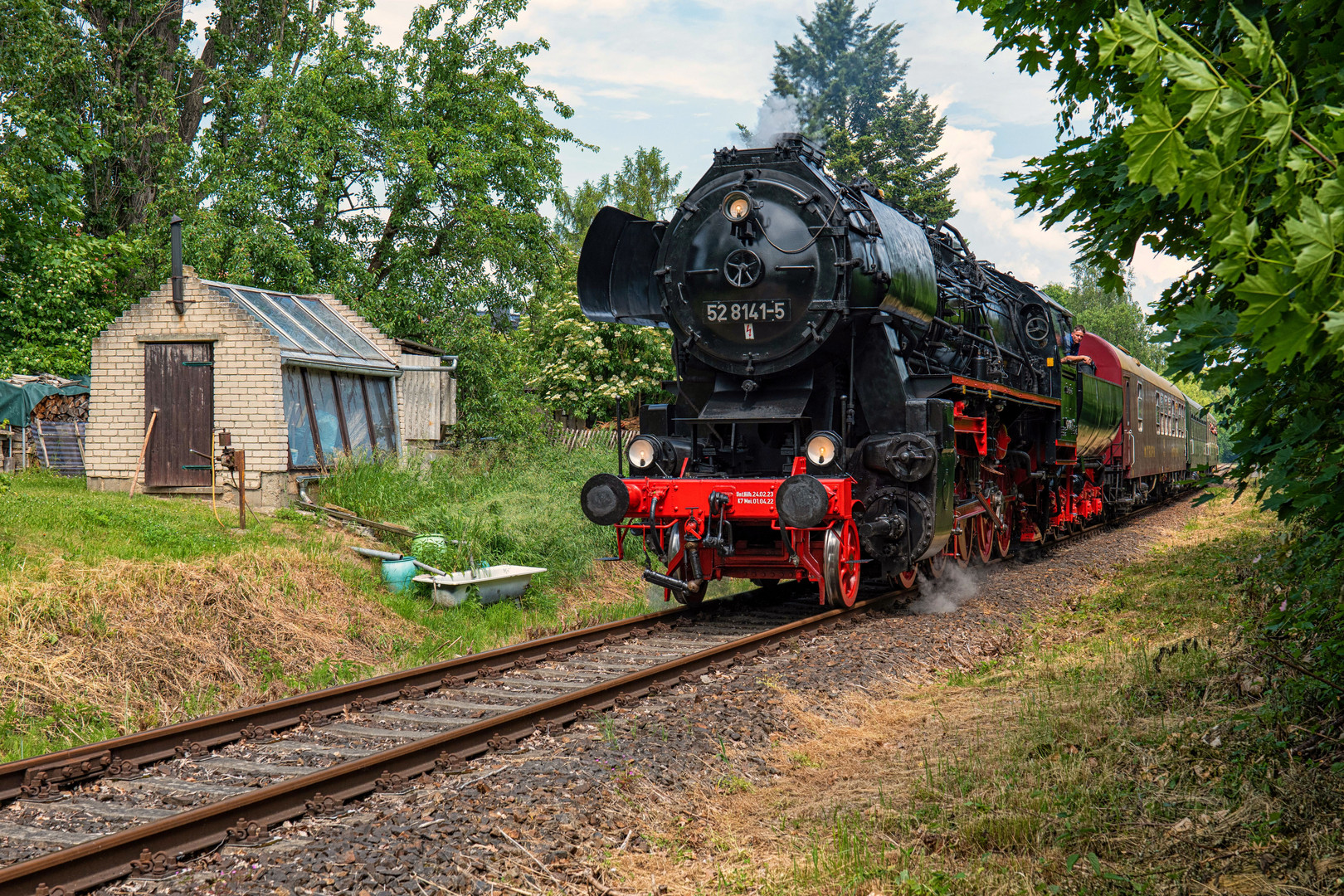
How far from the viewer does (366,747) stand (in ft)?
17.7

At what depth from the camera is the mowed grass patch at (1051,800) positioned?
3.53 meters

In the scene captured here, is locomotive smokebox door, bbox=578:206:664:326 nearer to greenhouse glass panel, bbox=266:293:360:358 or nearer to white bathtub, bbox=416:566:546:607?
white bathtub, bbox=416:566:546:607

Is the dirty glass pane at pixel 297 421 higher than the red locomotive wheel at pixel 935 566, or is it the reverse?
the dirty glass pane at pixel 297 421

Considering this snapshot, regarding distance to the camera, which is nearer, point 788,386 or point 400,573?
point 788,386

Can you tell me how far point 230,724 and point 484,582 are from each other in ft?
14.1

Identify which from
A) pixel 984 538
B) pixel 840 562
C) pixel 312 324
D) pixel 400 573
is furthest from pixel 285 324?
pixel 984 538

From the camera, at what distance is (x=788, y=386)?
895 centimetres

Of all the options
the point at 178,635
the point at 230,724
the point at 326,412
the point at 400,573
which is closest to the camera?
the point at 230,724

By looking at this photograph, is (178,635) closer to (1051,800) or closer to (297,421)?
(297,421)

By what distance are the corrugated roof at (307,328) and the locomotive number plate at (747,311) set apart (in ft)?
21.9

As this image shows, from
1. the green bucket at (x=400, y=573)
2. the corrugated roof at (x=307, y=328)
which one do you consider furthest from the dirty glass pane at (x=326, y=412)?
the green bucket at (x=400, y=573)

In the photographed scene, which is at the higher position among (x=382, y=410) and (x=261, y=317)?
(x=261, y=317)

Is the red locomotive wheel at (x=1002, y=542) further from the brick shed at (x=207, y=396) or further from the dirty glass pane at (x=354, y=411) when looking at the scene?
the brick shed at (x=207, y=396)

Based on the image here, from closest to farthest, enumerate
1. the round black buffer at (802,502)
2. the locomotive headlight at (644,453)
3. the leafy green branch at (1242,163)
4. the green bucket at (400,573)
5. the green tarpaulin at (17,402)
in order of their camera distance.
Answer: the leafy green branch at (1242,163), the round black buffer at (802,502), the locomotive headlight at (644,453), the green bucket at (400,573), the green tarpaulin at (17,402)
